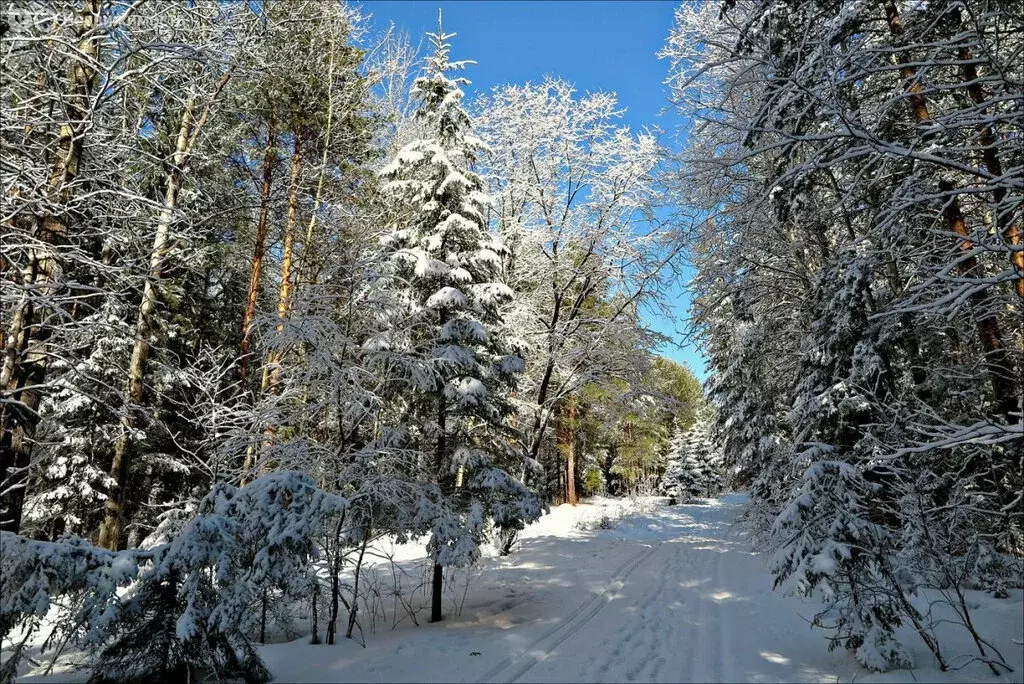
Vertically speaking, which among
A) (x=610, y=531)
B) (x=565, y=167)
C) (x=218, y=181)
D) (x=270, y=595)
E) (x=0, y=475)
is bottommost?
(x=610, y=531)

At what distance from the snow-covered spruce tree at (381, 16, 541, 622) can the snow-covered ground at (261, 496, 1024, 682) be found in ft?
4.43

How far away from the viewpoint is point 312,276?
A: 14.3m

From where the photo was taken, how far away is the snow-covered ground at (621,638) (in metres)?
5.79

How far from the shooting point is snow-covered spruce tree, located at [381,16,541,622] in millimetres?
8391

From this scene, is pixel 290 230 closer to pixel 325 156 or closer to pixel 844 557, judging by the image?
pixel 325 156

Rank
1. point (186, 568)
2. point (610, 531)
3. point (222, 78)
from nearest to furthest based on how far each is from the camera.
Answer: point (186, 568)
point (222, 78)
point (610, 531)

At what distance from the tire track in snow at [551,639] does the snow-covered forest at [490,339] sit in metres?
0.07

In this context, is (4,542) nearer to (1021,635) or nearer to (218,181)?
(1021,635)

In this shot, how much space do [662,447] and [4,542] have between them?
1949 inches

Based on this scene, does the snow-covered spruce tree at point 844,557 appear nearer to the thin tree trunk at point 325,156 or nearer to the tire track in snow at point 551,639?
the tire track in snow at point 551,639

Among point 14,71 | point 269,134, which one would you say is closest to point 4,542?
point 14,71

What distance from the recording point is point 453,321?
9.01m

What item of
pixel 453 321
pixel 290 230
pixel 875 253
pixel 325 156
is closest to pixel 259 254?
pixel 290 230

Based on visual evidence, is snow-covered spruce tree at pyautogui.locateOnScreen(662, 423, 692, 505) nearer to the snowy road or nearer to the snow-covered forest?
the snow-covered forest
